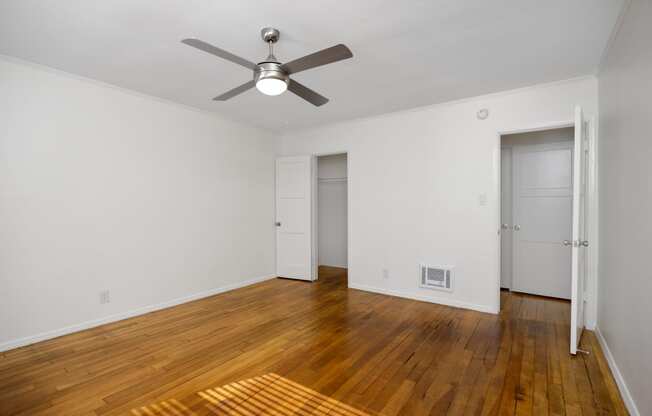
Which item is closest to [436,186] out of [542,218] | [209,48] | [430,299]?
[430,299]

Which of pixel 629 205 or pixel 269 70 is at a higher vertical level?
pixel 269 70

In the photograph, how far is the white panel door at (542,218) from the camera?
408 centimetres

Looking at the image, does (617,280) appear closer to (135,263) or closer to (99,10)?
(99,10)

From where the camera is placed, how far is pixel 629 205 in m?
2.02

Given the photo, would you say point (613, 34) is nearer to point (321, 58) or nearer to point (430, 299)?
point (321, 58)

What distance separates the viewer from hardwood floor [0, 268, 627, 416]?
198 centimetres

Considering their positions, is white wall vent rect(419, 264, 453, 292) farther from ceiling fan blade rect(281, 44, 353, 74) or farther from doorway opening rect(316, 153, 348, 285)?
ceiling fan blade rect(281, 44, 353, 74)

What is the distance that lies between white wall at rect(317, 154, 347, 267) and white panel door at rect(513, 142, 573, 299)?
3.01 metres

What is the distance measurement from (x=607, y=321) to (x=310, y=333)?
258 centimetres

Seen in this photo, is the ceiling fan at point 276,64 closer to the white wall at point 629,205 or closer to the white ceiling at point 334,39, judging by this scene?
the white ceiling at point 334,39

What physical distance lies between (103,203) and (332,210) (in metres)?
4.05

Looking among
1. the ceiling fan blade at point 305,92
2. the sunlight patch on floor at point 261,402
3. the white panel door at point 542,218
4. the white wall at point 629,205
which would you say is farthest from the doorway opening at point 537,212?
the sunlight patch on floor at point 261,402

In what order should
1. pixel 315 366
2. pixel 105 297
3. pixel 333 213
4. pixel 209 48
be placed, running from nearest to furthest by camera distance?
1. pixel 209 48
2. pixel 315 366
3. pixel 105 297
4. pixel 333 213

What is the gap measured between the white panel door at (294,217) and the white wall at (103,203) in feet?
2.68
